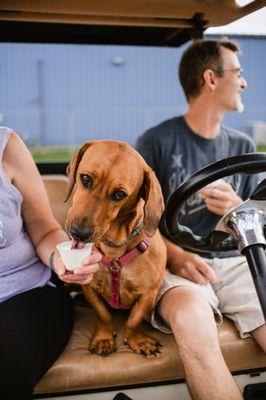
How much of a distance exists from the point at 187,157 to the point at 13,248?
809 mm

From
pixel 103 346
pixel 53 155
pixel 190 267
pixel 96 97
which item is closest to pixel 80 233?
pixel 103 346

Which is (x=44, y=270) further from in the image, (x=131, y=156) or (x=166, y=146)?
(x=166, y=146)

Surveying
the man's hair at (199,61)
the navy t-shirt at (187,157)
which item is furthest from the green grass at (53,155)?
the man's hair at (199,61)

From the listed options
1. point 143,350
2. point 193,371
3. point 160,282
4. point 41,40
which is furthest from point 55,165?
point 193,371

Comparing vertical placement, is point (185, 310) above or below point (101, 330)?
above

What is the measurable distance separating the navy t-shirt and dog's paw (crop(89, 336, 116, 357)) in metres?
0.54

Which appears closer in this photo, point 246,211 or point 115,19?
point 246,211

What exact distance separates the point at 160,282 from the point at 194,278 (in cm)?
17

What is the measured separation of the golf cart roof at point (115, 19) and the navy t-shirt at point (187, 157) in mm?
401

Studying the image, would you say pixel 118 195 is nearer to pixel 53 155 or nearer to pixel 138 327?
pixel 138 327

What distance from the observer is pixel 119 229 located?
1.42 m

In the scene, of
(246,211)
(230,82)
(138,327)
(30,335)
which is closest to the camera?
(246,211)

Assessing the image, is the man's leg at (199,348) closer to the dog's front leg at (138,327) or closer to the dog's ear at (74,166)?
the dog's front leg at (138,327)

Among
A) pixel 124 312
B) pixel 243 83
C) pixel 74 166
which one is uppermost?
pixel 243 83
